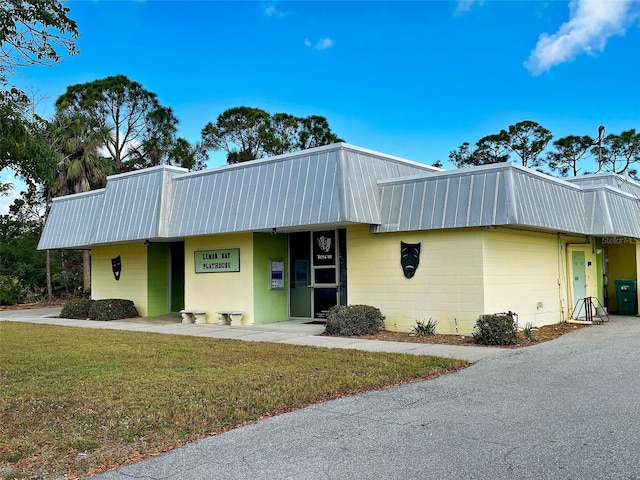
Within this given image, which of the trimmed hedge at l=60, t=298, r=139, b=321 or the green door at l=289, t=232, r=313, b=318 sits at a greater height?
the green door at l=289, t=232, r=313, b=318

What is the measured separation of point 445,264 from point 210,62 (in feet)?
33.7

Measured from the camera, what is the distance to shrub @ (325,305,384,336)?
12968 mm

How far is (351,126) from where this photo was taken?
3931 cm

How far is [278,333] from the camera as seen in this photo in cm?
1358

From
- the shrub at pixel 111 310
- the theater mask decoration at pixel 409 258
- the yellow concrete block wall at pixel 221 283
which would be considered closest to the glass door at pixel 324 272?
the yellow concrete block wall at pixel 221 283

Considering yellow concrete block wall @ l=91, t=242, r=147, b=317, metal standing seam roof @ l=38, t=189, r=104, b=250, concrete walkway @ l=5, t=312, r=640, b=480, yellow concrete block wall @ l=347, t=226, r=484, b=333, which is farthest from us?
yellow concrete block wall @ l=91, t=242, r=147, b=317

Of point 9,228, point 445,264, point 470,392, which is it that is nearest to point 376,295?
point 445,264

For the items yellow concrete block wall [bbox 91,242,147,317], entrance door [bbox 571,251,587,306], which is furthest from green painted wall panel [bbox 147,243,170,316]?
entrance door [bbox 571,251,587,306]

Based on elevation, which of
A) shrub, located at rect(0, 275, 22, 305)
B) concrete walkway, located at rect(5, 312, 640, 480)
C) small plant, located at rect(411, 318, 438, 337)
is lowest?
concrete walkway, located at rect(5, 312, 640, 480)

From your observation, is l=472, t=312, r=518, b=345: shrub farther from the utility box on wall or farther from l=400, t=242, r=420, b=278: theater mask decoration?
the utility box on wall

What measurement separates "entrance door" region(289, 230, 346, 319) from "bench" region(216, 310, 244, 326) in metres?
1.74

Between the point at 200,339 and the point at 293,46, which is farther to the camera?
the point at 293,46

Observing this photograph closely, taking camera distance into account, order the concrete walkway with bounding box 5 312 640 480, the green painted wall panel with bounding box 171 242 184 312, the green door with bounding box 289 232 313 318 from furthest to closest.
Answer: the green painted wall panel with bounding box 171 242 184 312 < the green door with bounding box 289 232 313 318 < the concrete walkway with bounding box 5 312 640 480

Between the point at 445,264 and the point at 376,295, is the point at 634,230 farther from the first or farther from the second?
the point at 376,295
